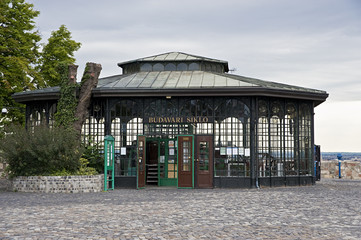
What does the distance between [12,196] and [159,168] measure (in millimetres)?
6852

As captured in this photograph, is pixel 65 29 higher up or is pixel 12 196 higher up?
pixel 65 29

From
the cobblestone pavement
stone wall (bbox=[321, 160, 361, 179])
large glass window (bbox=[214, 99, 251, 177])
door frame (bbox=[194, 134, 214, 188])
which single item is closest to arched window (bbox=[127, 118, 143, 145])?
door frame (bbox=[194, 134, 214, 188])

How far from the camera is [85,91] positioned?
806 inches

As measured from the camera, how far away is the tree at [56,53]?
111 ft

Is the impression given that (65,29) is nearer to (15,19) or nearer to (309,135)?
(15,19)

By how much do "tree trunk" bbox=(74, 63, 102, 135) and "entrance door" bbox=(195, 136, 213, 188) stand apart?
465 centimetres

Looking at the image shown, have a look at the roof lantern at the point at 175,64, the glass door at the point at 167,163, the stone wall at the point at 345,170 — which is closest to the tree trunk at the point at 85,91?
the glass door at the point at 167,163

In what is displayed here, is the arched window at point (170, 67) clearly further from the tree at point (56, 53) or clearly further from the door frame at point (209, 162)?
the tree at point (56, 53)

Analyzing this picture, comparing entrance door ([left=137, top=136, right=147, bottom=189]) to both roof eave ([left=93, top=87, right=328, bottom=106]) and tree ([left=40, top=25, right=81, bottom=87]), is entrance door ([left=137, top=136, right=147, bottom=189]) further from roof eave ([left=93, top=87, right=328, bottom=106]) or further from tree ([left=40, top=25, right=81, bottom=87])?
tree ([left=40, top=25, right=81, bottom=87])

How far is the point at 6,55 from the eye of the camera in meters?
32.1

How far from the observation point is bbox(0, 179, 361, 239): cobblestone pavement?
912 centimetres

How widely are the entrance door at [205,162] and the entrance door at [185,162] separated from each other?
28 cm

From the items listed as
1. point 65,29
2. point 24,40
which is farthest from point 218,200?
point 65,29

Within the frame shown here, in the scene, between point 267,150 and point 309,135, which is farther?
point 309,135
